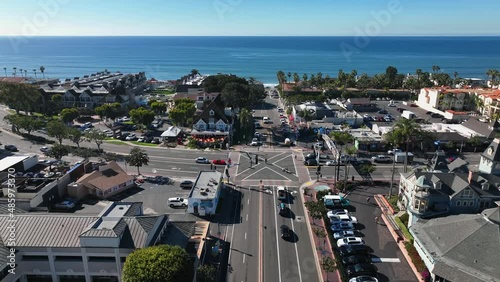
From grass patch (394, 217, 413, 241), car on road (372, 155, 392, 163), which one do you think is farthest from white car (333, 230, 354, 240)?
car on road (372, 155, 392, 163)

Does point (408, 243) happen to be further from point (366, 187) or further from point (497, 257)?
point (366, 187)

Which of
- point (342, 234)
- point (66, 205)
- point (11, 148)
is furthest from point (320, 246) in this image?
point (11, 148)

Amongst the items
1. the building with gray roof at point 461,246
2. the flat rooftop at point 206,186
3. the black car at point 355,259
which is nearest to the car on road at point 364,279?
the black car at point 355,259

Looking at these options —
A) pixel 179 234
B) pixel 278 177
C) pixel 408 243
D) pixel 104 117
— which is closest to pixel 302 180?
pixel 278 177

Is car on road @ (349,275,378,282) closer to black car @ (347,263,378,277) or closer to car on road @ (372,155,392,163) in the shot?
black car @ (347,263,378,277)

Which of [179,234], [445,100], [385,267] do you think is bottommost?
[385,267]

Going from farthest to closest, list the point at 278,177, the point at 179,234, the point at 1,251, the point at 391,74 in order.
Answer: the point at 391,74 < the point at 278,177 < the point at 179,234 < the point at 1,251
